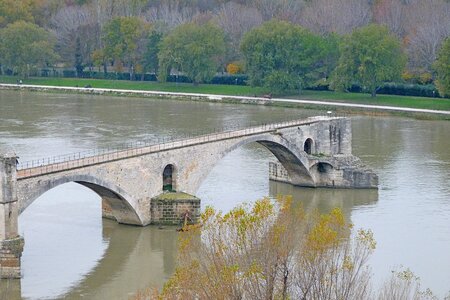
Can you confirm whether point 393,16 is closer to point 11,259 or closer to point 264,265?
point 11,259

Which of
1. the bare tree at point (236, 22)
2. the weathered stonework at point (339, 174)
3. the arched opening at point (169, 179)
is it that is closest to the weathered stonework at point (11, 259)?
the arched opening at point (169, 179)

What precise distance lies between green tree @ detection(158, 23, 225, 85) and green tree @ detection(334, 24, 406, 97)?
1328cm

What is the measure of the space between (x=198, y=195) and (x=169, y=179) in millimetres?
4475

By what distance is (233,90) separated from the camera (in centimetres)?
8931

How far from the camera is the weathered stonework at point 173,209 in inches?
1560

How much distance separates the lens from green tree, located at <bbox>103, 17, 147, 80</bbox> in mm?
96375

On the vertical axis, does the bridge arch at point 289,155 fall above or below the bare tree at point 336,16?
below

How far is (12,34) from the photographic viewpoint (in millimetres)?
98312

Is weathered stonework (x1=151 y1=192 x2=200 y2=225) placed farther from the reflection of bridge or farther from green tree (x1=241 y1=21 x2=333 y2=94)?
green tree (x1=241 y1=21 x2=333 y2=94)

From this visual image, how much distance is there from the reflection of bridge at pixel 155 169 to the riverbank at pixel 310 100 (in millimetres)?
25037

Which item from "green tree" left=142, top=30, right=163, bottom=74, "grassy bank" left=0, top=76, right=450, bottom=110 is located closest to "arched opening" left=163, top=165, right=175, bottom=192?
"grassy bank" left=0, top=76, right=450, bottom=110

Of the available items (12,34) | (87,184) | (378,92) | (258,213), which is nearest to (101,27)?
(12,34)

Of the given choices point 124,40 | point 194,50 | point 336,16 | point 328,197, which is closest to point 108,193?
point 328,197

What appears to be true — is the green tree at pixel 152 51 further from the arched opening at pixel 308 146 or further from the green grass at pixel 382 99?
the arched opening at pixel 308 146
